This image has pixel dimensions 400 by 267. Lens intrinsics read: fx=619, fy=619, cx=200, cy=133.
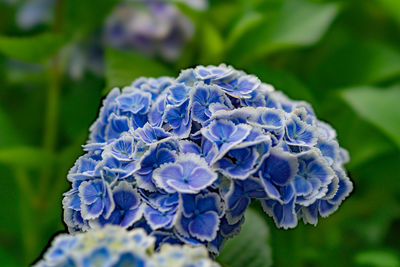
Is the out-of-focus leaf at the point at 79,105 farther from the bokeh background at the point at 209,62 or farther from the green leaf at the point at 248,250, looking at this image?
the green leaf at the point at 248,250

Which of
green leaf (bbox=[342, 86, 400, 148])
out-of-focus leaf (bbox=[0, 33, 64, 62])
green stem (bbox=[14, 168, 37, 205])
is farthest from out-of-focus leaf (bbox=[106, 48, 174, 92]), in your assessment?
green leaf (bbox=[342, 86, 400, 148])

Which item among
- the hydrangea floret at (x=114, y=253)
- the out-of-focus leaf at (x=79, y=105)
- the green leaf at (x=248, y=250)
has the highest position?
the hydrangea floret at (x=114, y=253)

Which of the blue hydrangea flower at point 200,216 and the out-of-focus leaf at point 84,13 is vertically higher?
the blue hydrangea flower at point 200,216

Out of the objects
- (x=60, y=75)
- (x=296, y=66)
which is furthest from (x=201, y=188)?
(x=296, y=66)

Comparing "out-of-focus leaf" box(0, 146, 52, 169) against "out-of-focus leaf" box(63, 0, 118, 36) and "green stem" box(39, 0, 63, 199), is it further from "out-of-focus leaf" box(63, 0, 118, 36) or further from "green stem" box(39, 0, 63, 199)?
"out-of-focus leaf" box(63, 0, 118, 36)

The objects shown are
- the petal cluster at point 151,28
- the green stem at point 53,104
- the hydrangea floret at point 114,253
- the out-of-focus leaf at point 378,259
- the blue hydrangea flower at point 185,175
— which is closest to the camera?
the hydrangea floret at point 114,253

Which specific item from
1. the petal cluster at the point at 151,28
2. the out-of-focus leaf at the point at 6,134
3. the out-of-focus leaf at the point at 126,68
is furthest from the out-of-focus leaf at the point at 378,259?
the out-of-focus leaf at the point at 6,134
